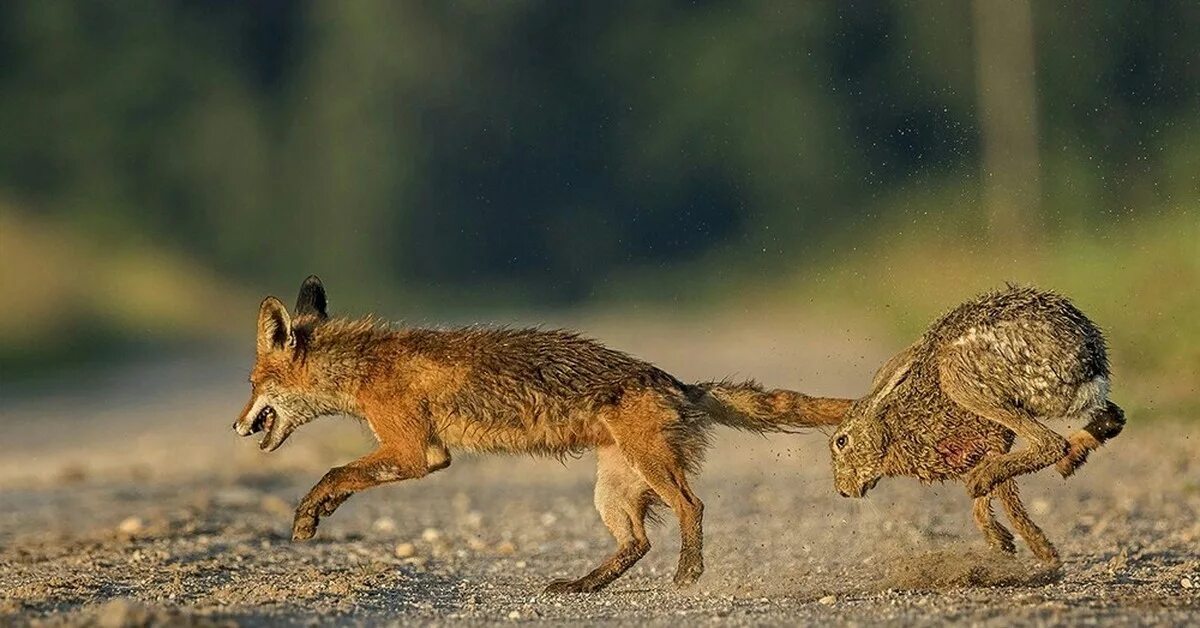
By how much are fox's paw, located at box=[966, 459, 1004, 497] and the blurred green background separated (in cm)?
1875

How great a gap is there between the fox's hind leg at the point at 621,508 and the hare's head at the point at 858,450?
899 millimetres

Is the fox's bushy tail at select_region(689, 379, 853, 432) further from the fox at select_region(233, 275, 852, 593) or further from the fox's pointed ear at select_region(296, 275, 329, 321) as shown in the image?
Answer: the fox's pointed ear at select_region(296, 275, 329, 321)

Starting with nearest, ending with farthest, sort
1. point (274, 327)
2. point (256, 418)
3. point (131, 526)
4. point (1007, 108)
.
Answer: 1. point (274, 327)
2. point (256, 418)
3. point (131, 526)
4. point (1007, 108)

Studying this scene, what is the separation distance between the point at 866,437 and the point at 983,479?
0.59m

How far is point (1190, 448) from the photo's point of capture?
14539 millimetres

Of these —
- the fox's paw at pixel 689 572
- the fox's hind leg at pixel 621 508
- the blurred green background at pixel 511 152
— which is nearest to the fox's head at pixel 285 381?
the fox's hind leg at pixel 621 508

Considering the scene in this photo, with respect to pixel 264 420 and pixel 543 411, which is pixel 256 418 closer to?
pixel 264 420

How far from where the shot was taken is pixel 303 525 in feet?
31.7

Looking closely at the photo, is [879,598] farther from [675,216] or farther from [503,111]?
[503,111]

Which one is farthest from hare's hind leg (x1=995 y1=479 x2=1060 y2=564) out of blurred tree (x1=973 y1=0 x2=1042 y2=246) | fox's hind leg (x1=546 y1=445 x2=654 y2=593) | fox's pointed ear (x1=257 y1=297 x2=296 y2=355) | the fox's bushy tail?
blurred tree (x1=973 y1=0 x2=1042 y2=246)

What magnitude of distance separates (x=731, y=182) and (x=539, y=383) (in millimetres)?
41766

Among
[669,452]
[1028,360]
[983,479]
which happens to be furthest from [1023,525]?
[669,452]

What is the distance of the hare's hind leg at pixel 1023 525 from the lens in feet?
30.3

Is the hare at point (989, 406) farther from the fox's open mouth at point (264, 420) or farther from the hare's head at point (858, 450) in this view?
the fox's open mouth at point (264, 420)
